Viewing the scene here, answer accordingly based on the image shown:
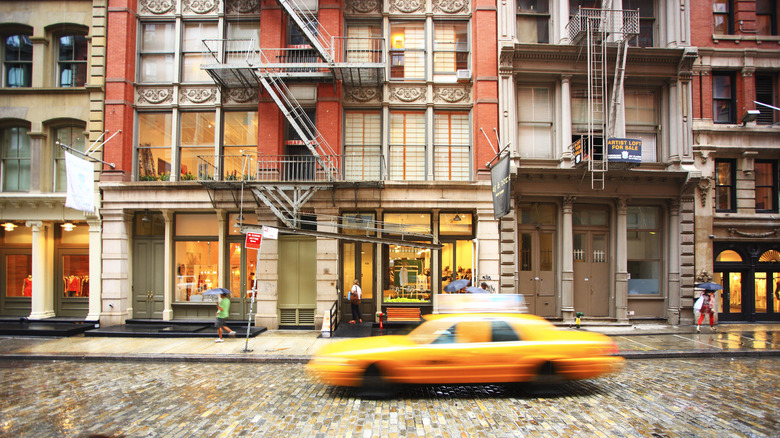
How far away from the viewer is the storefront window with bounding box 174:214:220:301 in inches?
607

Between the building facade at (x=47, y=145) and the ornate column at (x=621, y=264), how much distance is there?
65.6 feet

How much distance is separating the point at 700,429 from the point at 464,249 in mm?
9609

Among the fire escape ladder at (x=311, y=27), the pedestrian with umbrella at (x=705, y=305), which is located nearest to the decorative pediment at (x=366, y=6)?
the fire escape ladder at (x=311, y=27)

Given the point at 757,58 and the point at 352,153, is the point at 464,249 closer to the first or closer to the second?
the point at 352,153

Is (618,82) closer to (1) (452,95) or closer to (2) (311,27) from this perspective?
(1) (452,95)

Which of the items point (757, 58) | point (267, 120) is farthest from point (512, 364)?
point (757, 58)

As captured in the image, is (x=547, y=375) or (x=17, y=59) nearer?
(x=547, y=375)

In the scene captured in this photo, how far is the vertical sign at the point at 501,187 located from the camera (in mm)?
12242

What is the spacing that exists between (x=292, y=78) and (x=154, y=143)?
630 cm

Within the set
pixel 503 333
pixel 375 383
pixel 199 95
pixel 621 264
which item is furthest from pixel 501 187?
pixel 199 95

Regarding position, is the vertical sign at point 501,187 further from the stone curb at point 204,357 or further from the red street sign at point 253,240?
the red street sign at point 253,240

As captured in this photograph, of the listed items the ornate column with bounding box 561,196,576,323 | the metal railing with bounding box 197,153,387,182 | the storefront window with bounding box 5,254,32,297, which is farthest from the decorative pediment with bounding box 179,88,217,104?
the ornate column with bounding box 561,196,576,323

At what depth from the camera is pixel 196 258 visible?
15531 mm

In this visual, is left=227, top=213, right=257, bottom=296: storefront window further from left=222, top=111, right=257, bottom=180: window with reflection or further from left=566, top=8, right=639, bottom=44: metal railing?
left=566, top=8, right=639, bottom=44: metal railing
